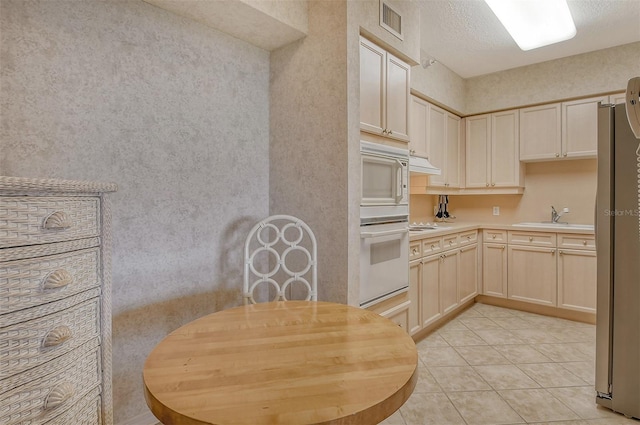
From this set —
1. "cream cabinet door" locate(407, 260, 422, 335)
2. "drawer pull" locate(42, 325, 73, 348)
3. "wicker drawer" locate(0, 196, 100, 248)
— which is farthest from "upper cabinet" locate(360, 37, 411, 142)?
"drawer pull" locate(42, 325, 73, 348)

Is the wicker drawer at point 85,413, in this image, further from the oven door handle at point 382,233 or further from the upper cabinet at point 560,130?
the upper cabinet at point 560,130

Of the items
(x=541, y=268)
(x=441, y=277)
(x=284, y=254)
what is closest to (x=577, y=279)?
(x=541, y=268)

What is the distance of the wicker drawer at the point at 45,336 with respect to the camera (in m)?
0.94

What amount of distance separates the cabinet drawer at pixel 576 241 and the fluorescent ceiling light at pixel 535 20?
186 cm

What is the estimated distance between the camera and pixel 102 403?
1.25 metres

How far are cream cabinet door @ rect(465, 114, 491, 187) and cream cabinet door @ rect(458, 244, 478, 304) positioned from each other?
890 mm

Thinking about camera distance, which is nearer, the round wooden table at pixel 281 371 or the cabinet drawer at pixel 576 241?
the round wooden table at pixel 281 371

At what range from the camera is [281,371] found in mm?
875

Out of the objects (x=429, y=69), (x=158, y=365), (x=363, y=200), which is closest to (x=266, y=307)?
(x=158, y=365)

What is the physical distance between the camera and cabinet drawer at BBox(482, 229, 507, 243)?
A: 3.85m

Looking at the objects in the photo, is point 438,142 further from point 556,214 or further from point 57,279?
point 57,279

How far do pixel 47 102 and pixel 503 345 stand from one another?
3.52 metres

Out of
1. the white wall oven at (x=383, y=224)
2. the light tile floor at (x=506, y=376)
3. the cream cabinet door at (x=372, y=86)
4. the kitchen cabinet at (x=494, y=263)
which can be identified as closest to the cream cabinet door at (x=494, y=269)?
the kitchen cabinet at (x=494, y=263)

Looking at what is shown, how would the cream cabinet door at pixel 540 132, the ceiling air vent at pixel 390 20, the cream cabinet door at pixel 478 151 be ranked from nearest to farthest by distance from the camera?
the ceiling air vent at pixel 390 20
the cream cabinet door at pixel 540 132
the cream cabinet door at pixel 478 151
